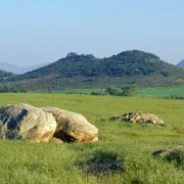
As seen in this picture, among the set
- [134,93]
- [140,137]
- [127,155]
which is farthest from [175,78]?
[127,155]

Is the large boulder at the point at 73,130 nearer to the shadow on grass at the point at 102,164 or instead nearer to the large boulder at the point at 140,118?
the large boulder at the point at 140,118

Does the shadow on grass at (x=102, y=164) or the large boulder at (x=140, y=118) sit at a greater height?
the shadow on grass at (x=102, y=164)

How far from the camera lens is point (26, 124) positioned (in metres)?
24.9

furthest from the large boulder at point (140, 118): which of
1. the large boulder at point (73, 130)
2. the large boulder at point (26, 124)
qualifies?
the large boulder at point (26, 124)

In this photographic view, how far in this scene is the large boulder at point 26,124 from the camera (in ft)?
80.8

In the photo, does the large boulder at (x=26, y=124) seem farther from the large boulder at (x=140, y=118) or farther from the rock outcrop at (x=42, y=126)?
the large boulder at (x=140, y=118)

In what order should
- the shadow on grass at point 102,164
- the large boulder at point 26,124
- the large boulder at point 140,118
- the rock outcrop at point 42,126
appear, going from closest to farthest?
the shadow on grass at point 102,164
the large boulder at point 26,124
the rock outcrop at point 42,126
the large boulder at point 140,118

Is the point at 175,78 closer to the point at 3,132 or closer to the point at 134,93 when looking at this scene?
the point at 134,93

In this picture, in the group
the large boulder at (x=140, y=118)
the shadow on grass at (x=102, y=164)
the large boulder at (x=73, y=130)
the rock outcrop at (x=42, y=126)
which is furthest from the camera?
the large boulder at (x=140, y=118)

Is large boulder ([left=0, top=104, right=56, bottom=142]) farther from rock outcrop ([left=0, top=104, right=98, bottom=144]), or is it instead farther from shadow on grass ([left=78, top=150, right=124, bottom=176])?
shadow on grass ([left=78, top=150, right=124, bottom=176])

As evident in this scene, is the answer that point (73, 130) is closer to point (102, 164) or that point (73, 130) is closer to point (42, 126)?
point (42, 126)

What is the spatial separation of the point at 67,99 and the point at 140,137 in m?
23.6

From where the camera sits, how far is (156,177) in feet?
38.3

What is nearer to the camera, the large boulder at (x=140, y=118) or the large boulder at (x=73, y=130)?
the large boulder at (x=73, y=130)
